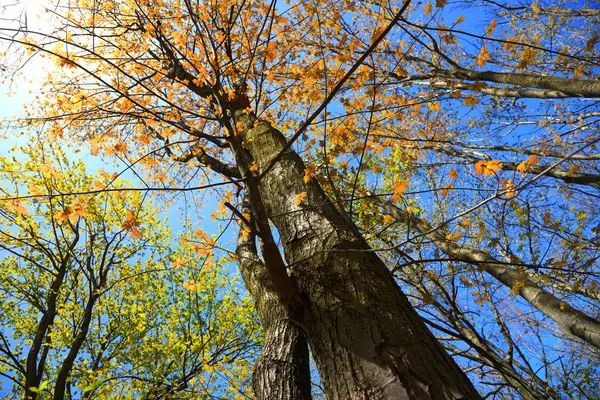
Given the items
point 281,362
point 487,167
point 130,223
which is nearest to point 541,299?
point 487,167

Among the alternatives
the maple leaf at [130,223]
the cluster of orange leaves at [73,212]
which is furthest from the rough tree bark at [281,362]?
the cluster of orange leaves at [73,212]

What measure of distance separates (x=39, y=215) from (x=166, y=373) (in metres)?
5.29

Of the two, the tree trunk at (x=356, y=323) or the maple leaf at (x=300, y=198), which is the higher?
the maple leaf at (x=300, y=198)

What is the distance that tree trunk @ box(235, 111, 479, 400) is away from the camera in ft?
4.50

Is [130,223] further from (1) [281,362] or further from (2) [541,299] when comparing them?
(2) [541,299]

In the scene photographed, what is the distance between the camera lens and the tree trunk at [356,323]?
1373 millimetres

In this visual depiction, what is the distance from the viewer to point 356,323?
64.7 inches

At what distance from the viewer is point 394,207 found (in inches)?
244

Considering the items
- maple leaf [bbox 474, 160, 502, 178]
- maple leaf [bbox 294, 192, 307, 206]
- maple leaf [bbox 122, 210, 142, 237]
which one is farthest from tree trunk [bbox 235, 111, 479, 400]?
maple leaf [bbox 122, 210, 142, 237]

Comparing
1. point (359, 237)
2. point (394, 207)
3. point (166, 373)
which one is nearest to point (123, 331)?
point (166, 373)

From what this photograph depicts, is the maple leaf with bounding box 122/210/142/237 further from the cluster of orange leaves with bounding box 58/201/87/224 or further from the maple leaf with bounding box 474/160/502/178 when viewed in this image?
the maple leaf with bounding box 474/160/502/178

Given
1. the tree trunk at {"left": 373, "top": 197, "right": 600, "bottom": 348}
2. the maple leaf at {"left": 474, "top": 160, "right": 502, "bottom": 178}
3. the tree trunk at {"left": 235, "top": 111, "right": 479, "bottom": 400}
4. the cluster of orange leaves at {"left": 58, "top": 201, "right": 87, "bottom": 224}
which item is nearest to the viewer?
the tree trunk at {"left": 235, "top": 111, "right": 479, "bottom": 400}

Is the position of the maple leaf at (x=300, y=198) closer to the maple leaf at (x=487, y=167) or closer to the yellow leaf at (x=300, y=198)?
the yellow leaf at (x=300, y=198)

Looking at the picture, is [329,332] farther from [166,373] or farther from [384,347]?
[166,373]
